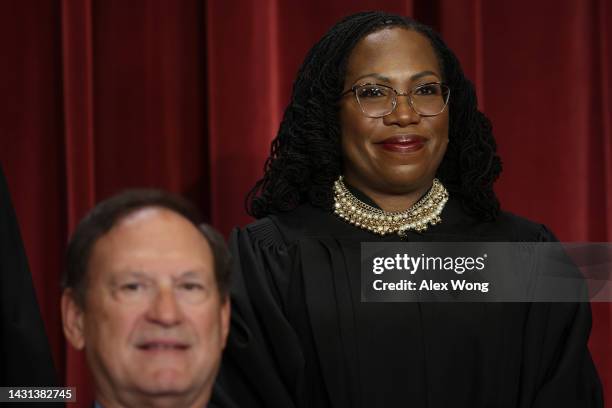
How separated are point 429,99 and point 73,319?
816mm

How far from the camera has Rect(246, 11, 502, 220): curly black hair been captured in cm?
192

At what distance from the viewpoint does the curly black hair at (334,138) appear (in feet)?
6.31

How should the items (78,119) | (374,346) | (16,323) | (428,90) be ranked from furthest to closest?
(78,119)
(428,90)
(374,346)
(16,323)

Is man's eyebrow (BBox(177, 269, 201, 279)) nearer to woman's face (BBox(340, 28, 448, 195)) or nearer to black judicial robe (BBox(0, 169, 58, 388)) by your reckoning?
A: black judicial robe (BBox(0, 169, 58, 388))

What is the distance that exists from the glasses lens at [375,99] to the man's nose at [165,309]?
27.3 inches

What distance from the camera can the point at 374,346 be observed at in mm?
1786

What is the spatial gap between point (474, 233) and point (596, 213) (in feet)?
2.15

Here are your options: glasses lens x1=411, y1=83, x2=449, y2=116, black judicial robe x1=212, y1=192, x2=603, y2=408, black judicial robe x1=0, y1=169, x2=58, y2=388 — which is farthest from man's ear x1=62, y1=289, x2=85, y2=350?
glasses lens x1=411, y1=83, x2=449, y2=116

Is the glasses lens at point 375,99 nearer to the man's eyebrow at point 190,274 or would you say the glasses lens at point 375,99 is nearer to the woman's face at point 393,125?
the woman's face at point 393,125

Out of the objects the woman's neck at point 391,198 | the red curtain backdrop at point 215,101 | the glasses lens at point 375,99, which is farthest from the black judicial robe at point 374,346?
the red curtain backdrop at point 215,101

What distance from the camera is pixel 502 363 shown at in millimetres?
1795

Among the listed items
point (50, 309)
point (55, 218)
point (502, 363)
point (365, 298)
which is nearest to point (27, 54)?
point (55, 218)

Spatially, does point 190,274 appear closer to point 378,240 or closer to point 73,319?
point 73,319

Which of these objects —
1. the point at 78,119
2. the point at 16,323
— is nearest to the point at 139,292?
the point at 16,323
